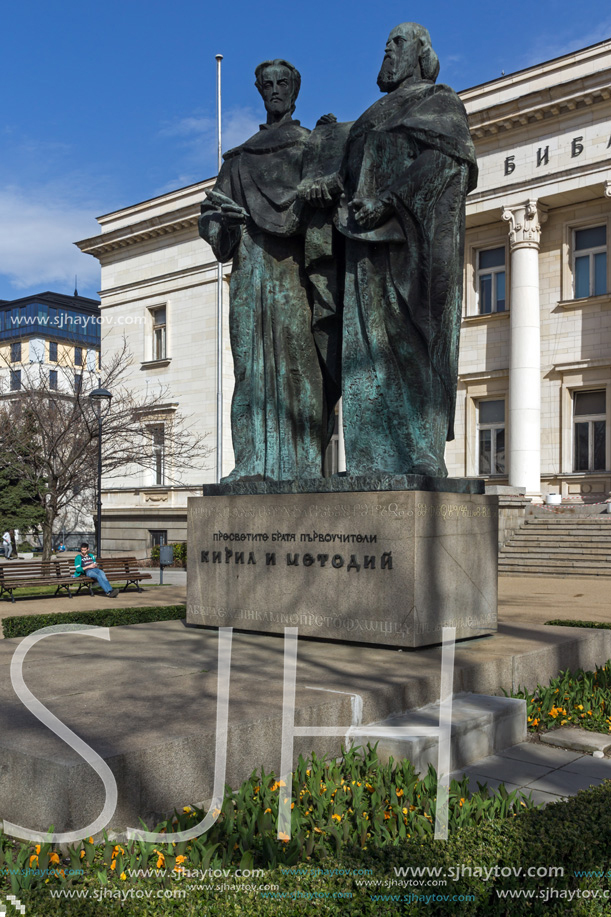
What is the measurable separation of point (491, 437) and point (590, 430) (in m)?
3.86

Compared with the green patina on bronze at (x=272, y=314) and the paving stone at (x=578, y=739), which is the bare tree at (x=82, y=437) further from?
the paving stone at (x=578, y=739)

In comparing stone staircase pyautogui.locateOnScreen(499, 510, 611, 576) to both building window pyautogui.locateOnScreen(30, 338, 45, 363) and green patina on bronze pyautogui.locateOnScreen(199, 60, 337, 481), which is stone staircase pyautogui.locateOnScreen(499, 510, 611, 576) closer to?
green patina on bronze pyautogui.locateOnScreen(199, 60, 337, 481)

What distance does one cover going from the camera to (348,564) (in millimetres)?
6703

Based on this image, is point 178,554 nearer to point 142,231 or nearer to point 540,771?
point 142,231

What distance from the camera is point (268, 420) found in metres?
8.03

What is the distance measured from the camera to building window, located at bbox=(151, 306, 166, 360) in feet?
141

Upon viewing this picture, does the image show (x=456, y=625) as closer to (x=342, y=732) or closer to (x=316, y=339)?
(x=342, y=732)

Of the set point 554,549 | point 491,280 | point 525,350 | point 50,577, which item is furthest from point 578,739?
point 491,280

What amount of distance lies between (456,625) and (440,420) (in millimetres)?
1695

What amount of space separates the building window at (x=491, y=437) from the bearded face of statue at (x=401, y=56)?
85.6ft

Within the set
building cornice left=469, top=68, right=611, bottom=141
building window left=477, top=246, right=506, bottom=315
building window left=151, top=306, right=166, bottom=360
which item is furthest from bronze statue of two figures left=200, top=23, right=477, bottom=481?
building window left=151, top=306, right=166, bottom=360

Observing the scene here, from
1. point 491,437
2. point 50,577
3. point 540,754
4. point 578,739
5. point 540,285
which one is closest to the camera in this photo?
point 540,754

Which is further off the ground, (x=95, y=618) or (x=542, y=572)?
(x=95, y=618)

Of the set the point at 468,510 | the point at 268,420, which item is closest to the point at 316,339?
the point at 268,420
